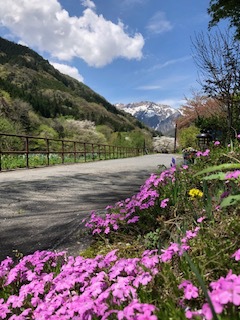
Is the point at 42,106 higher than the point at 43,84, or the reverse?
the point at 43,84

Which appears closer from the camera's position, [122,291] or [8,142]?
[122,291]

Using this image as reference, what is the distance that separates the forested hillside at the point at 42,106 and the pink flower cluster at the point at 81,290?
2091cm

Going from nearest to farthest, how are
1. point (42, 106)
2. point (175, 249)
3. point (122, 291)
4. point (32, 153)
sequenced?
point (122, 291)
point (175, 249)
point (32, 153)
point (42, 106)

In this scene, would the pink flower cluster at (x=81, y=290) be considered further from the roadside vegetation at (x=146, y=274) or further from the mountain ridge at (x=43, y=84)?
the mountain ridge at (x=43, y=84)

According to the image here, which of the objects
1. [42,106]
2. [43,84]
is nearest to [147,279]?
[42,106]

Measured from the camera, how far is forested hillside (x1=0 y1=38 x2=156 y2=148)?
39.8m

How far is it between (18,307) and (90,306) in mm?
679

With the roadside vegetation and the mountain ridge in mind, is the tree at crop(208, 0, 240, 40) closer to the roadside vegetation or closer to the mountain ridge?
the roadside vegetation

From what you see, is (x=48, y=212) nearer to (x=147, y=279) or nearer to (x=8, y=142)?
(x=147, y=279)

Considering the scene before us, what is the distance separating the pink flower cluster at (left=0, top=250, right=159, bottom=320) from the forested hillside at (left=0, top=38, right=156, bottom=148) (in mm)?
20915

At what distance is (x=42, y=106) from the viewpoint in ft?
283

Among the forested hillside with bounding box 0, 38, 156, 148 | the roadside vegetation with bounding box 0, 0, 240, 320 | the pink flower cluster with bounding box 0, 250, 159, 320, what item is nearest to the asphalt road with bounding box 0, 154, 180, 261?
the roadside vegetation with bounding box 0, 0, 240, 320

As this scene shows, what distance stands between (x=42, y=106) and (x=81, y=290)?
88.2 meters

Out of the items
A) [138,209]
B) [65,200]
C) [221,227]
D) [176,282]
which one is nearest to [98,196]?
[65,200]
